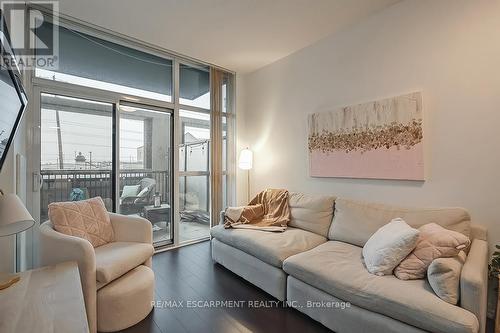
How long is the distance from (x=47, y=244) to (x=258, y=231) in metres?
1.79

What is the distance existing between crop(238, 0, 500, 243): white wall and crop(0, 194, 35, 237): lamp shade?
2693mm

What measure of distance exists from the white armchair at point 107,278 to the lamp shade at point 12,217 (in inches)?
Answer: 19.5

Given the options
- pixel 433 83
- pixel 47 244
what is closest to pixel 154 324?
pixel 47 244

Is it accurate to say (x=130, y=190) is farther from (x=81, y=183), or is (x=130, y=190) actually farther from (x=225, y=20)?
(x=225, y=20)

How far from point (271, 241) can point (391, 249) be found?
1.02 m

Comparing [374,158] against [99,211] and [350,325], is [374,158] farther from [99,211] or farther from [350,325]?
[99,211]

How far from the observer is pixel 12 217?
1140 mm

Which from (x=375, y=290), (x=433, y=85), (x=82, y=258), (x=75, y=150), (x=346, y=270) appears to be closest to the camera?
(x=375, y=290)

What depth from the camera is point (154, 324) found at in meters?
1.81

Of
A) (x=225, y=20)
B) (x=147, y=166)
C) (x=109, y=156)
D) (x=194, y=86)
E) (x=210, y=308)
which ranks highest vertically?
(x=225, y=20)

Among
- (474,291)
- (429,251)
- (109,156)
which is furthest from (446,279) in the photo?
(109,156)

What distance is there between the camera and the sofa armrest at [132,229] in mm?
2260

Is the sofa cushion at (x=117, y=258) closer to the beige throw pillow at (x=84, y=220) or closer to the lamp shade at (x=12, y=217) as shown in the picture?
the beige throw pillow at (x=84, y=220)

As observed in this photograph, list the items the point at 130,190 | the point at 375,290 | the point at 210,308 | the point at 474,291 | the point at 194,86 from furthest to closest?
the point at 194,86 → the point at 130,190 → the point at 210,308 → the point at 375,290 → the point at 474,291
